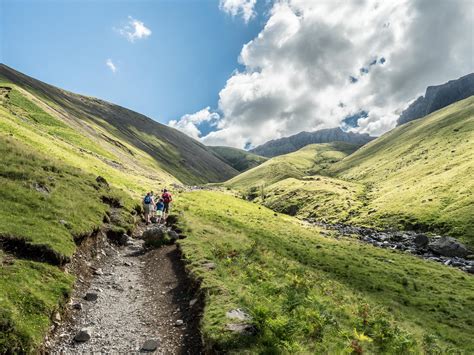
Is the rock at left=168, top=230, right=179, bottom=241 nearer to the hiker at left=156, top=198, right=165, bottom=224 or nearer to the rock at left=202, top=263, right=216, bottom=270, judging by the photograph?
the rock at left=202, top=263, right=216, bottom=270

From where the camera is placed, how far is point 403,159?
191625 millimetres

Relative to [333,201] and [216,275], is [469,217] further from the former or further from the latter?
[216,275]

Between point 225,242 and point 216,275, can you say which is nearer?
point 216,275

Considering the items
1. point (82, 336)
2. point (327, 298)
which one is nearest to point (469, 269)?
point (327, 298)

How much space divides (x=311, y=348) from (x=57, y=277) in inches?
517

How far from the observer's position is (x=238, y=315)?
1544 centimetres

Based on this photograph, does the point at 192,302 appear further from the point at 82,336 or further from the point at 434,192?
the point at 434,192

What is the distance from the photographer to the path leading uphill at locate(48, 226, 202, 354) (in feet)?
47.0

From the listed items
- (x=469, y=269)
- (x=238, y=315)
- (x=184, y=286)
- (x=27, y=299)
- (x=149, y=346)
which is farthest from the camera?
(x=469, y=269)

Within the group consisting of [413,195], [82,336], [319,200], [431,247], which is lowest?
[82,336]

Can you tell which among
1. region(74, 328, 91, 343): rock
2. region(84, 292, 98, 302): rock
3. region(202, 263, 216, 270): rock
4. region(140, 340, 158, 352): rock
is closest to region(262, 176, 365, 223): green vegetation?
region(202, 263, 216, 270): rock

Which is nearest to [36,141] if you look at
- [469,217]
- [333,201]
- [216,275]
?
[216,275]

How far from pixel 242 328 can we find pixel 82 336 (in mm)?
6943

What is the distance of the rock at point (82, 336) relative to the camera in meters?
14.3
